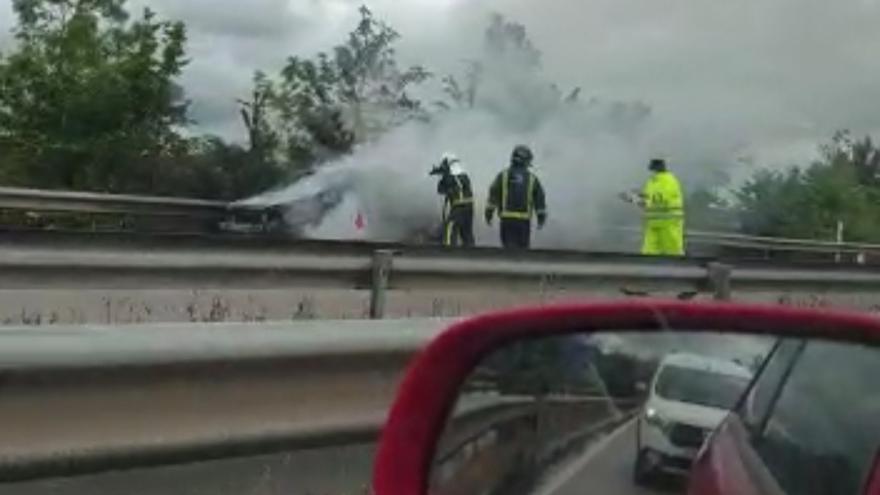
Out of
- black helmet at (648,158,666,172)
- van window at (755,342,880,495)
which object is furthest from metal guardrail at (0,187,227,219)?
van window at (755,342,880,495)

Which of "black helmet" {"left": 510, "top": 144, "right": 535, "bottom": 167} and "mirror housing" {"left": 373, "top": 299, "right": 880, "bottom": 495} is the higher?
"black helmet" {"left": 510, "top": 144, "right": 535, "bottom": 167}

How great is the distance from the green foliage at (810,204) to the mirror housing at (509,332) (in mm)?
32060

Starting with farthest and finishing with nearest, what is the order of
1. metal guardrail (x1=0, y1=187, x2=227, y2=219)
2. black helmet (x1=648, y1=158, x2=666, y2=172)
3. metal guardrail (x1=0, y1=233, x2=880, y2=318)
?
metal guardrail (x1=0, y1=187, x2=227, y2=219)
black helmet (x1=648, y1=158, x2=666, y2=172)
metal guardrail (x1=0, y1=233, x2=880, y2=318)

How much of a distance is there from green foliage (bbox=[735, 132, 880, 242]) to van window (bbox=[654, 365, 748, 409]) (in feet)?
105

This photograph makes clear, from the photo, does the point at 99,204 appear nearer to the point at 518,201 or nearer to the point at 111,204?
the point at 111,204

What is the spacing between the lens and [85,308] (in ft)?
32.0

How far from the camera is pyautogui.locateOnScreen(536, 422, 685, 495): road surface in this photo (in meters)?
2.57

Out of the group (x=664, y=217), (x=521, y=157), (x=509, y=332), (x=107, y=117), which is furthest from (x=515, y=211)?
(x=107, y=117)

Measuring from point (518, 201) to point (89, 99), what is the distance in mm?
21217

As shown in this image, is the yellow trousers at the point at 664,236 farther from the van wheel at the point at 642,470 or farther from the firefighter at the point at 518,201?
the van wheel at the point at 642,470

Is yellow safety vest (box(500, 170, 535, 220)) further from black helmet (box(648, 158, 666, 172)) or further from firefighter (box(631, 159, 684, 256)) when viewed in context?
black helmet (box(648, 158, 666, 172))

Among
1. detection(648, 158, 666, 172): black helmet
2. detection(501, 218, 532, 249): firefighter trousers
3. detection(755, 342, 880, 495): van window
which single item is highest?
detection(648, 158, 666, 172): black helmet

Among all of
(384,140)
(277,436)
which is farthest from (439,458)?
(384,140)

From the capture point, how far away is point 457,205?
18656 mm
